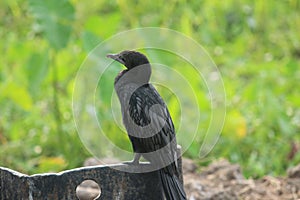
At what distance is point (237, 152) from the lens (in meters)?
5.86

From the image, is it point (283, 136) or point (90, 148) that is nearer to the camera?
point (90, 148)

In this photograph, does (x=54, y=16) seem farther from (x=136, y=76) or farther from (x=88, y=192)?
(x=136, y=76)

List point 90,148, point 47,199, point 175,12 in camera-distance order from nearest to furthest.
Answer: point 47,199 < point 90,148 < point 175,12

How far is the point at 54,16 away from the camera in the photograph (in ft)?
18.5

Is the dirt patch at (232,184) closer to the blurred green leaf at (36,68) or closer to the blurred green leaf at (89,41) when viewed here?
the blurred green leaf at (89,41)

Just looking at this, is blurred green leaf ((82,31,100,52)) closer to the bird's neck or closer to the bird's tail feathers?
the bird's neck

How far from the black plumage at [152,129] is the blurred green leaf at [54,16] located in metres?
1.88

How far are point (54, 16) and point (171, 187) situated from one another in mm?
2384

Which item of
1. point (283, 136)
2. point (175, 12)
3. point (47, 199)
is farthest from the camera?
point (175, 12)

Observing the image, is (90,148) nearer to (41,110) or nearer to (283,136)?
(41,110)

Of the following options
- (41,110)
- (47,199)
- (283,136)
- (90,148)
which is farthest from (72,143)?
(47,199)

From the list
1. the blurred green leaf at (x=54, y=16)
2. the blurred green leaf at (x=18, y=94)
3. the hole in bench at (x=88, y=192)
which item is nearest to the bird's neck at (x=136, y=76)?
the hole in bench at (x=88, y=192)

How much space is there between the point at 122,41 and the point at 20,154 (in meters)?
1.18

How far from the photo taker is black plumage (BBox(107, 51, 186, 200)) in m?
3.66
